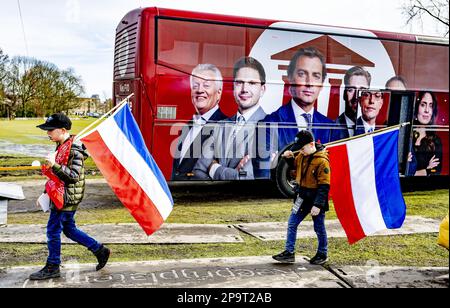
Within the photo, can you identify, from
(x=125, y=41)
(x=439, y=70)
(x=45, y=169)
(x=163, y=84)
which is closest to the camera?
(x=45, y=169)

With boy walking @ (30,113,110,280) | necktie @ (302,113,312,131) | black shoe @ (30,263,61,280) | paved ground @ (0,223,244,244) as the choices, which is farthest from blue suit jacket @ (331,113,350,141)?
black shoe @ (30,263,61,280)

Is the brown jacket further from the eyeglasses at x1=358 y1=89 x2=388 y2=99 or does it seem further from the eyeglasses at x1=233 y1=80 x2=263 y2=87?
the eyeglasses at x1=358 y1=89 x2=388 y2=99

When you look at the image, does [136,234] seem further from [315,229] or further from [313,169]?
[313,169]

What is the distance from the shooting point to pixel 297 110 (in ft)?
36.8

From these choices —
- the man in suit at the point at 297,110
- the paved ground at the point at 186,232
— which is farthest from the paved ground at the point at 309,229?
the man in suit at the point at 297,110

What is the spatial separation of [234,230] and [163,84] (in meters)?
3.53

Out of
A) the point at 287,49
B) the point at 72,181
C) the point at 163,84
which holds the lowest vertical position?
the point at 72,181

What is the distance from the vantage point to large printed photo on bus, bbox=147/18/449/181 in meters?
10.3

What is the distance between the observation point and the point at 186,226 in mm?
8227

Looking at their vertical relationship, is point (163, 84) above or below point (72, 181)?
above

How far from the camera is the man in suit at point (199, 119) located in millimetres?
10375
